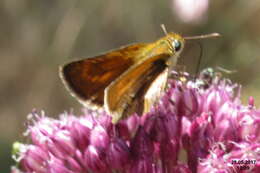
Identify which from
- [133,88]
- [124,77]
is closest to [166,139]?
[133,88]

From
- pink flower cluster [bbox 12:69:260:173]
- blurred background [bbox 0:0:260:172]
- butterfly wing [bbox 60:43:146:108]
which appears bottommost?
pink flower cluster [bbox 12:69:260:173]

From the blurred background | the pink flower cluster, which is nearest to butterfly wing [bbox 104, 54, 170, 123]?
the pink flower cluster

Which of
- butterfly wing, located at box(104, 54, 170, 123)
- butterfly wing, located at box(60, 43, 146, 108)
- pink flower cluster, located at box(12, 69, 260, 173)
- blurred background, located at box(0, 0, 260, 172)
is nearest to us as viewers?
butterfly wing, located at box(104, 54, 170, 123)

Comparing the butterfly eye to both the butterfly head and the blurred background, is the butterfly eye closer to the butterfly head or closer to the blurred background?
the butterfly head

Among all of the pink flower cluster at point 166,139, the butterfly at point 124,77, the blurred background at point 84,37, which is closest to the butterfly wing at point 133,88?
the butterfly at point 124,77

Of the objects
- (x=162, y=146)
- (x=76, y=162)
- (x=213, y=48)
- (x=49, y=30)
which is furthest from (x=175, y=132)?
(x=49, y=30)

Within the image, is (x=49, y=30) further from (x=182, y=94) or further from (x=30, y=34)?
(x=182, y=94)

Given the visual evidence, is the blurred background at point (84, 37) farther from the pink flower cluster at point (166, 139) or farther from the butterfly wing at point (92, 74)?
the butterfly wing at point (92, 74)
